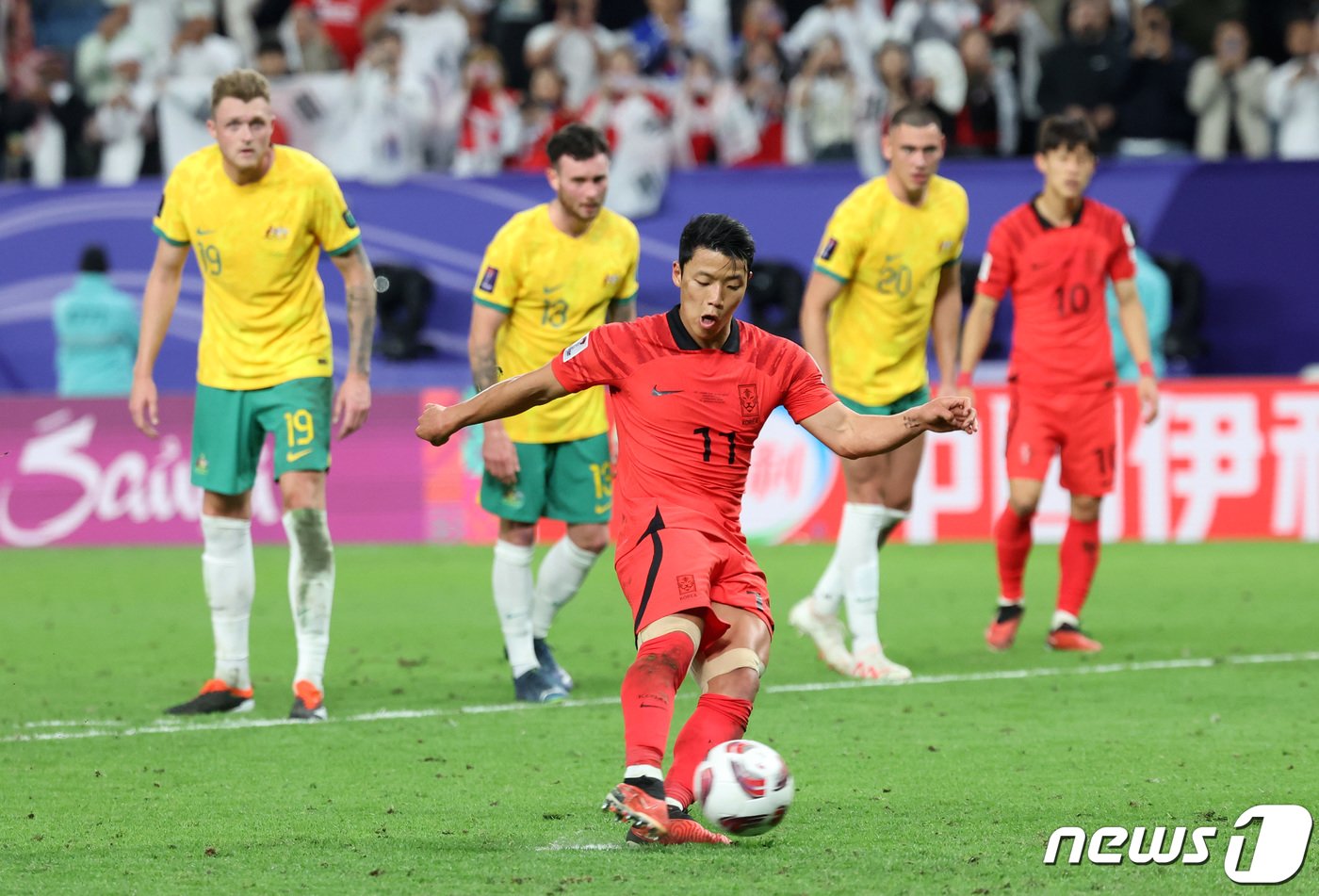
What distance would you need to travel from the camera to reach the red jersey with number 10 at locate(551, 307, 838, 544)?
569 cm

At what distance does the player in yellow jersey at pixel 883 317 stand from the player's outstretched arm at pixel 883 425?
2.87 meters

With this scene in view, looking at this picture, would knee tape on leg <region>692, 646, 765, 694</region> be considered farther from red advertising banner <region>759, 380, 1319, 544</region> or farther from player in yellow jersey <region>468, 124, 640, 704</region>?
red advertising banner <region>759, 380, 1319, 544</region>

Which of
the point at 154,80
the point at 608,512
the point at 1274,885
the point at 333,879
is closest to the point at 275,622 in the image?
the point at 608,512

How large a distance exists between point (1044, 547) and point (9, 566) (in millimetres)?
7251

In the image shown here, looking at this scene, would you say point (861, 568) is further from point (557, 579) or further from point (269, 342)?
point (269, 342)

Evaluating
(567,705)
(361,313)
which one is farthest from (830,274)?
(567,705)

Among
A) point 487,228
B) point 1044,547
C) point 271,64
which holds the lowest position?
point 1044,547

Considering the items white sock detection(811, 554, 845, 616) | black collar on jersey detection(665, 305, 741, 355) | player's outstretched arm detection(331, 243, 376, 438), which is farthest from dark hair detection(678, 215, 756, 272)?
white sock detection(811, 554, 845, 616)

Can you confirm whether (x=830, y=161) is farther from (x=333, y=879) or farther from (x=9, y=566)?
(x=333, y=879)

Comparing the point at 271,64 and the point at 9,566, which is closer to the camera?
the point at 9,566

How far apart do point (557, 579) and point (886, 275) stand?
1958mm

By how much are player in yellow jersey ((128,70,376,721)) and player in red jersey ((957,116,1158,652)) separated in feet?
10.3

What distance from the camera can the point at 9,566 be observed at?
540 inches

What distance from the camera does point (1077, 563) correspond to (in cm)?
962
